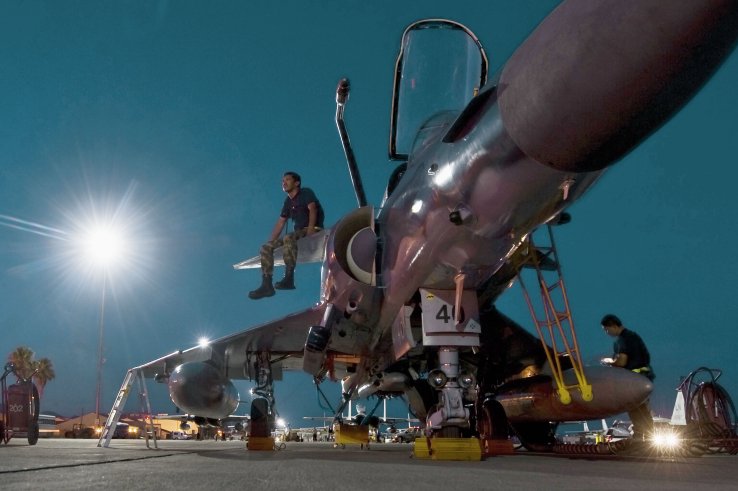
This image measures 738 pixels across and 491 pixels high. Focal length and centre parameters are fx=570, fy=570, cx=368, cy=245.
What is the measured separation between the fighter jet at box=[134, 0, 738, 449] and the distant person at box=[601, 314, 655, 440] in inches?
30.5

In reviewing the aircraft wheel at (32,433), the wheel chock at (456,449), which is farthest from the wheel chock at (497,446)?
the aircraft wheel at (32,433)

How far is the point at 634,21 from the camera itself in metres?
2.85

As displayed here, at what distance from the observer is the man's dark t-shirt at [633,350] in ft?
21.8

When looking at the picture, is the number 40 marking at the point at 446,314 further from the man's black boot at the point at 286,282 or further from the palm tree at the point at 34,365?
the palm tree at the point at 34,365

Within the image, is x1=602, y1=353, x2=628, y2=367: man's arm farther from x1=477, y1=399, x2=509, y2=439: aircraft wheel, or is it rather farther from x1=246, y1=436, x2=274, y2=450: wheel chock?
x1=246, y1=436, x2=274, y2=450: wheel chock

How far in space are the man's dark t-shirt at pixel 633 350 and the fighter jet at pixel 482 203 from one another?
844 millimetres

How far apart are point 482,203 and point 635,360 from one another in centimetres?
358

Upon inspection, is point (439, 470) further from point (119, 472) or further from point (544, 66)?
point (544, 66)

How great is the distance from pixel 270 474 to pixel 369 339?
184 inches

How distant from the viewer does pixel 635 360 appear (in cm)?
665

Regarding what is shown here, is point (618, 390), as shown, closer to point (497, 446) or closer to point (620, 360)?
point (620, 360)

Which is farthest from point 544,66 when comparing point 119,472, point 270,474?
point 119,472

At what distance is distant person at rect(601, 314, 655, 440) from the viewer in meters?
6.48

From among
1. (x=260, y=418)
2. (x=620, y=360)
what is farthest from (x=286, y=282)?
(x=620, y=360)
